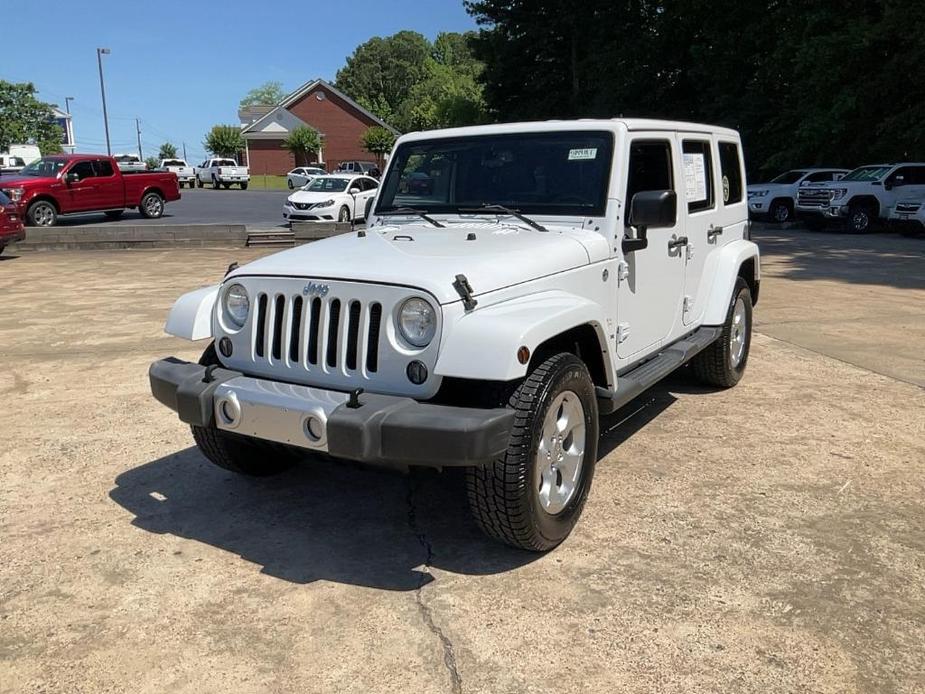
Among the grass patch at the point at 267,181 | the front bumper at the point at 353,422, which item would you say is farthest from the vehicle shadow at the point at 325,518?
the grass patch at the point at 267,181

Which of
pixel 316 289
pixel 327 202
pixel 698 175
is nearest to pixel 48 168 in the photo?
pixel 327 202

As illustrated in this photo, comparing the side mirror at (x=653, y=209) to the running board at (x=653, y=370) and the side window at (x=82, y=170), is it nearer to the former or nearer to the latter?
the running board at (x=653, y=370)

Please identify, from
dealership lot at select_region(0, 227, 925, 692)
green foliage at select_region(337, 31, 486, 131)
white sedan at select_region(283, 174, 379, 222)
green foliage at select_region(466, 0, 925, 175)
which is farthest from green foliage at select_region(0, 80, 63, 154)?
dealership lot at select_region(0, 227, 925, 692)

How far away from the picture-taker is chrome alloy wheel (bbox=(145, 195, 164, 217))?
73.8 feet

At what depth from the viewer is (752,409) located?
5.58 metres

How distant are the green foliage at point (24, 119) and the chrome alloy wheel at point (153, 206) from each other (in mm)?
46607

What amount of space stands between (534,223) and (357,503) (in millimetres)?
1709

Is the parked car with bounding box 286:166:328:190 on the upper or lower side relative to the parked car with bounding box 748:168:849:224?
upper

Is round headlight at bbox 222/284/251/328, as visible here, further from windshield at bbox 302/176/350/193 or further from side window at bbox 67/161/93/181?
windshield at bbox 302/176/350/193

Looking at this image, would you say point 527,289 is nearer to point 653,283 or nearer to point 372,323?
point 372,323

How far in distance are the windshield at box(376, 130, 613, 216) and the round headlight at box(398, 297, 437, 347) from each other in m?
1.35

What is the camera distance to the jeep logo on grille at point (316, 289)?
133 inches

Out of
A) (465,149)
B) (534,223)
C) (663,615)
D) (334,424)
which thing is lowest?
(663,615)

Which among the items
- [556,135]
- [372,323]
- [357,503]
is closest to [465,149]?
[556,135]
